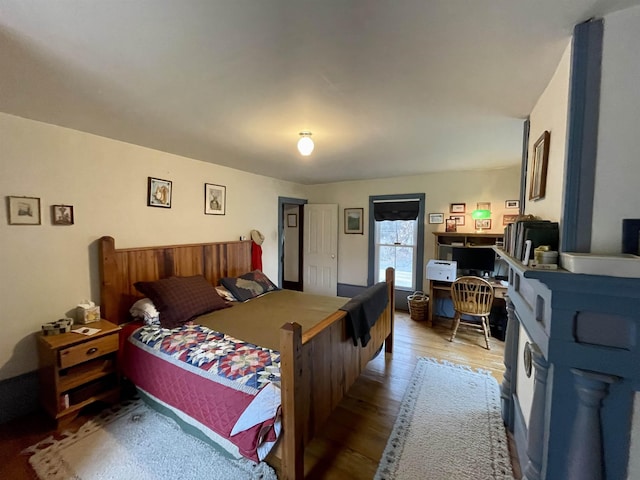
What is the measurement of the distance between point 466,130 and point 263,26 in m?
1.95

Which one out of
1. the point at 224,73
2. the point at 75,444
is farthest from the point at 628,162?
the point at 75,444

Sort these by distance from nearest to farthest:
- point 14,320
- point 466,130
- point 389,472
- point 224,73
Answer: point 224,73 → point 389,472 → point 14,320 → point 466,130

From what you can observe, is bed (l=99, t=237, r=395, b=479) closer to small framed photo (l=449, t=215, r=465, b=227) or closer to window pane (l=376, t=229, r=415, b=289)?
window pane (l=376, t=229, r=415, b=289)

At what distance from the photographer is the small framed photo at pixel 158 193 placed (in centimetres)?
290

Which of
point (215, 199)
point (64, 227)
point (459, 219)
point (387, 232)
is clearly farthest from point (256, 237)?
point (459, 219)

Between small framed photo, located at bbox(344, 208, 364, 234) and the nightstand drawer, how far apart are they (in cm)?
386

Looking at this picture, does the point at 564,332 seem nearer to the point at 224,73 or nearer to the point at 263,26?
the point at 263,26

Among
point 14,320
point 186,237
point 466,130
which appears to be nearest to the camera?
point 14,320

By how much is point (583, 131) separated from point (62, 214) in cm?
344

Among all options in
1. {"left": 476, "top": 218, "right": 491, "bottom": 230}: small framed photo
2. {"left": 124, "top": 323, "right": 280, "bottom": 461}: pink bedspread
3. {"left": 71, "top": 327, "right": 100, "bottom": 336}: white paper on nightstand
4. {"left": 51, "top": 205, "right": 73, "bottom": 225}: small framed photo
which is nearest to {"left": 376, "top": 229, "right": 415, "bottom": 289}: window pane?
{"left": 476, "top": 218, "right": 491, "bottom": 230}: small framed photo

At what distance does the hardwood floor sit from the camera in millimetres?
1676

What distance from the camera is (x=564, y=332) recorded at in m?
1.00

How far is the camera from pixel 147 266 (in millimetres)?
2832

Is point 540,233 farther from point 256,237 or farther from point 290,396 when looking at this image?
point 256,237
